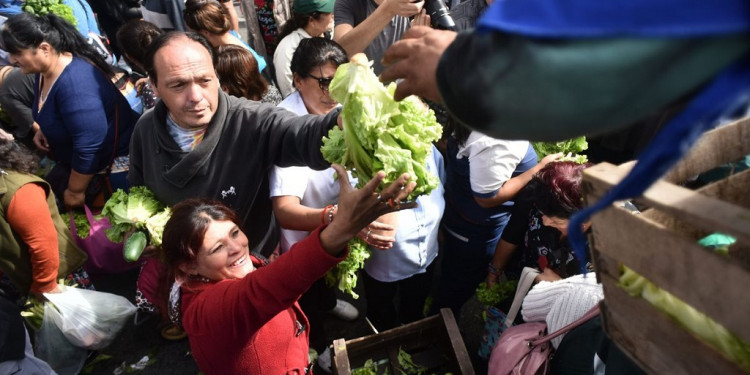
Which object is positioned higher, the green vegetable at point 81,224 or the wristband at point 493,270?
the wristband at point 493,270

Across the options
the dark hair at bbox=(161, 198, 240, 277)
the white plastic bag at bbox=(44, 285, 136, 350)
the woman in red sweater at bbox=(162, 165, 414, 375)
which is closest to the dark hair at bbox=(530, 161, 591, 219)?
the woman in red sweater at bbox=(162, 165, 414, 375)

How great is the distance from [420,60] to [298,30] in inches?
155

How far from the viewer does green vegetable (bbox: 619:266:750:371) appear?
0.97 meters

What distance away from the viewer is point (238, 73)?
4.36 meters

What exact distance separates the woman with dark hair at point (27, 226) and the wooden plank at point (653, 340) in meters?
3.80

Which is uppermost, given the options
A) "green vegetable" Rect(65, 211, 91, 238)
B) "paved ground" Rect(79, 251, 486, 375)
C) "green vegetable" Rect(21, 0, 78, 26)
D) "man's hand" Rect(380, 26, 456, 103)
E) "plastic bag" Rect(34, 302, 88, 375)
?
"man's hand" Rect(380, 26, 456, 103)

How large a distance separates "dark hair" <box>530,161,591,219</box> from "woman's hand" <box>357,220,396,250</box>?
1.02 metres

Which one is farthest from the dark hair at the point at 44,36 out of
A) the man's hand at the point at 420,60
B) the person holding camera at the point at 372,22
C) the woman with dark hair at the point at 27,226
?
the man's hand at the point at 420,60

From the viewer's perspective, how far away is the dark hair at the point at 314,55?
3.37 meters

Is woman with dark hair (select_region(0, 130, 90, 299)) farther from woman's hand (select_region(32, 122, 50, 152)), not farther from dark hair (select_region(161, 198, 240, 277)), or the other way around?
woman's hand (select_region(32, 122, 50, 152))

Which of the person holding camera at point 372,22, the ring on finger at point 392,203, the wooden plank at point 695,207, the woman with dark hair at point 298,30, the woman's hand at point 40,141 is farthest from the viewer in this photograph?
the woman's hand at point 40,141

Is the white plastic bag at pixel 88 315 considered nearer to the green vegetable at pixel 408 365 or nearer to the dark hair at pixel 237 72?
the dark hair at pixel 237 72

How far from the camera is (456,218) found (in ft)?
12.0

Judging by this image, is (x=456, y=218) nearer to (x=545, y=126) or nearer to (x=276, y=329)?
(x=276, y=329)
